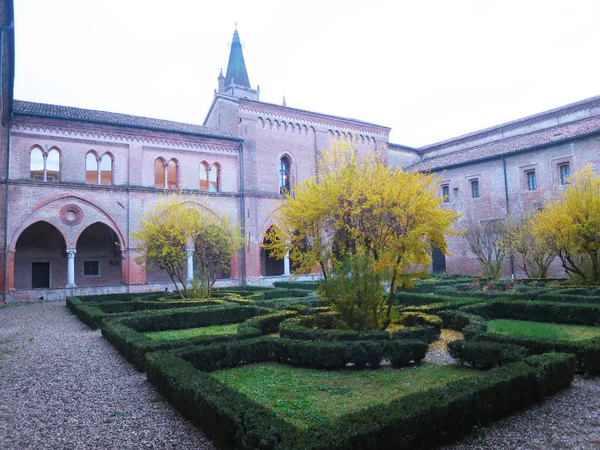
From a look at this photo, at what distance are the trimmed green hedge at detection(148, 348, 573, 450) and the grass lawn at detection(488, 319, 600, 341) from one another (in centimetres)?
397

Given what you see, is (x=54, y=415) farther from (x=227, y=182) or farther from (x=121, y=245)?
(x=227, y=182)

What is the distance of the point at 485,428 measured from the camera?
467 centimetres

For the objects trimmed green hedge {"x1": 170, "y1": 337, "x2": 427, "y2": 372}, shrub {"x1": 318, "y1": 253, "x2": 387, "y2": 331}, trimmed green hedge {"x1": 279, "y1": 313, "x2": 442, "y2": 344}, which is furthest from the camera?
shrub {"x1": 318, "y1": 253, "x2": 387, "y2": 331}

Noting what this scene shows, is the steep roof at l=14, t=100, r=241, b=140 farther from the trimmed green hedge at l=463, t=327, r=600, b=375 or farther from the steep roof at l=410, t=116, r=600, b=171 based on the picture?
the trimmed green hedge at l=463, t=327, r=600, b=375

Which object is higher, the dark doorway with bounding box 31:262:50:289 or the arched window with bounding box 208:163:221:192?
the arched window with bounding box 208:163:221:192

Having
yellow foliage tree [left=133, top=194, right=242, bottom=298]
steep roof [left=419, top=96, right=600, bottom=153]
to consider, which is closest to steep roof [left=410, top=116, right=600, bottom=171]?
steep roof [left=419, top=96, right=600, bottom=153]

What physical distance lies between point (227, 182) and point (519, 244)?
16999mm

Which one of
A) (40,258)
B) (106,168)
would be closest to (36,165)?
(106,168)

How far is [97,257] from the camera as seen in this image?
1007 inches

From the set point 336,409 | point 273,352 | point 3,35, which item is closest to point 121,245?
point 3,35

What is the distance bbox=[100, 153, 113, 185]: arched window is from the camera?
23203mm

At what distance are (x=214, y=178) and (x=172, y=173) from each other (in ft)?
8.64

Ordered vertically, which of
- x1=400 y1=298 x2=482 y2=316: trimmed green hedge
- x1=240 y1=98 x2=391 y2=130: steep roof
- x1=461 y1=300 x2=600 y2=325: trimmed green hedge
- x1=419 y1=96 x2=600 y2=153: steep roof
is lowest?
x1=461 y1=300 x2=600 y2=325: trimmed green hedge

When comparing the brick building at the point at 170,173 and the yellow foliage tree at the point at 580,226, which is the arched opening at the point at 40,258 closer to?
the brick building at the point at 170,173
